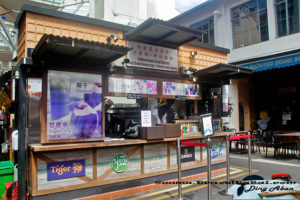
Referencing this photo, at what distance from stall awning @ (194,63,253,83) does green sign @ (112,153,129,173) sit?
376 cm

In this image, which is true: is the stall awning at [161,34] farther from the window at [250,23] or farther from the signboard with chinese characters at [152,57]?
the window at [250,23]

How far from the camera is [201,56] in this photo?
8.42 metres

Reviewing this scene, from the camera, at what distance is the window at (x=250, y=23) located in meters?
15.4

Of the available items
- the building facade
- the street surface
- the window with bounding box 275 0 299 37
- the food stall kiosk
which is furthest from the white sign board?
the window with bounding box 275 0 299 37

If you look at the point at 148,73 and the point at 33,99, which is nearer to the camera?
the point at 33,99

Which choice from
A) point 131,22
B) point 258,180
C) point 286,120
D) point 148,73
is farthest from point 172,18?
point 258,180

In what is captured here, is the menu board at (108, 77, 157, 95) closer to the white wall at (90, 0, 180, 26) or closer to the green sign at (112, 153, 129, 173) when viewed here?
the green sign at (112, 153, 129, 173)

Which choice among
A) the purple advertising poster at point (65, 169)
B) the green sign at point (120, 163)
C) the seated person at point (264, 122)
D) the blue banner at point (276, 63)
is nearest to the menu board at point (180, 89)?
the green sign at point (120, 163)

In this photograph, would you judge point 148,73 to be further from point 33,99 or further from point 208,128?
point 33,99

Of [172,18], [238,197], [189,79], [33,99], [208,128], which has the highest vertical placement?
[172,18]

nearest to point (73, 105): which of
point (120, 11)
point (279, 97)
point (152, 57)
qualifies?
point (152, 57)

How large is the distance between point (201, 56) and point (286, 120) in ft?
33.6

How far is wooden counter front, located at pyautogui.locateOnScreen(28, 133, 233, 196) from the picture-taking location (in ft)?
15.9

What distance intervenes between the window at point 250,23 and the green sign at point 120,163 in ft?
43.3
